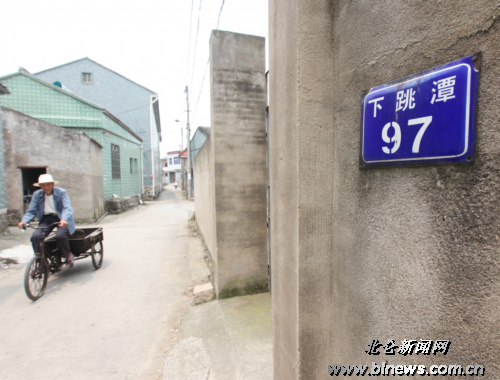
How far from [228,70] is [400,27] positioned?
3.08 metres

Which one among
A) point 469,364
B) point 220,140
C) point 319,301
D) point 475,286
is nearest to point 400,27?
point 475,286

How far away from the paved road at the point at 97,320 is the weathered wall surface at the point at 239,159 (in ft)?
3.75

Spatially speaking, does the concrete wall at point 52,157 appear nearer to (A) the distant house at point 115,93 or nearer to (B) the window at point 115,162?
(B) the window at point 115,162

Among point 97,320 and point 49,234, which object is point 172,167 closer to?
point 49,234

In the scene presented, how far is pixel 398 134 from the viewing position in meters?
1.17

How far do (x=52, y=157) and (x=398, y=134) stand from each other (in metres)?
13.5

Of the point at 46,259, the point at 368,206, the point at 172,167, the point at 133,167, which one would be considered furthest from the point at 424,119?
the point at 172,167

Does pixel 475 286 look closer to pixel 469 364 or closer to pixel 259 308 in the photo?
pixel 469 364

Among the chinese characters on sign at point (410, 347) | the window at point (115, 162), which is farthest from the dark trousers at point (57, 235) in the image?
the window at point (115, 162)

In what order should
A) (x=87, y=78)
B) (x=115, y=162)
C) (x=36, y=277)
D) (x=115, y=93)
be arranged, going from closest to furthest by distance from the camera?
(x=36, y=277), (x=115, y=162), (x=87, y=78), (x=115, y=93)

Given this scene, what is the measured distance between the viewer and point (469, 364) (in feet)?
3.08

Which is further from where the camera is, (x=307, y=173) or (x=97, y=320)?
(x=97, y=320)

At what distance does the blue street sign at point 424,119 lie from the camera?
927mm

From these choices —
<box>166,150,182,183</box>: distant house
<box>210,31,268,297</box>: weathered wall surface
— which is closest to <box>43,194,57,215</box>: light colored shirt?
<box>210,31,268,297</box>: weathered wall surface
